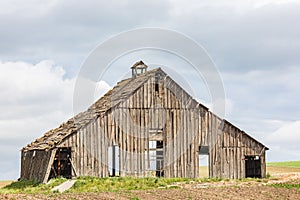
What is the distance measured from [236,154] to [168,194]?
1502 centimetres

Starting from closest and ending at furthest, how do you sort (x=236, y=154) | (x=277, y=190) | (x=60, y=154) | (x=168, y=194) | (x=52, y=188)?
(x=168, y=194)
(x=277, y=190)
(x=52, y=188)
(x=60, y=154)
(x=236, y=154)

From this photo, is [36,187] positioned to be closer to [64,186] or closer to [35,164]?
[64,186]

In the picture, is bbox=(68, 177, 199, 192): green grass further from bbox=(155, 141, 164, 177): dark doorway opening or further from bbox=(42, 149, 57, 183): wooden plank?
bbox=(155, 141, 164, 177): dark doorway opening

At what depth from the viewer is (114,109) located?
144ft

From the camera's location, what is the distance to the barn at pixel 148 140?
140 ft

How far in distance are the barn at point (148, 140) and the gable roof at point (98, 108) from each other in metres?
0.07

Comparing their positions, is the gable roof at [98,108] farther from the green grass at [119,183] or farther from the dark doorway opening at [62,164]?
the green grass at [119,183]

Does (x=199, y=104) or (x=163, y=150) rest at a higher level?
(x=199, y=104)

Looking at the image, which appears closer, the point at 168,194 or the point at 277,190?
the point at 168,194

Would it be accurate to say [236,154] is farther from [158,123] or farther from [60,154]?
[60,154]

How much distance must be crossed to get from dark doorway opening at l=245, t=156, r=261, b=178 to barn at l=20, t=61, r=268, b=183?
9 cm

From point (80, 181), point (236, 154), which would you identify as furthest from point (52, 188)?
point (236, 154)

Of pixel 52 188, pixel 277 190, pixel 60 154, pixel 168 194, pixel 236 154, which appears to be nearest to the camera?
pixel 168 194

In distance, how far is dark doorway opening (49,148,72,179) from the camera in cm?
4210
